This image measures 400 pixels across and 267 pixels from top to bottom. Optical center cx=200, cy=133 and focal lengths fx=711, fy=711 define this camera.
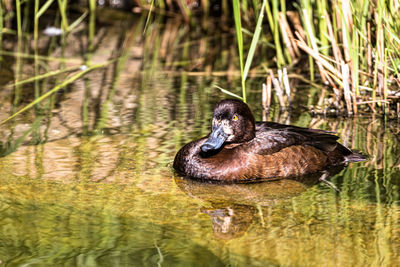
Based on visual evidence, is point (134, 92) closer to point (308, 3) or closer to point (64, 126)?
point (64, 126)

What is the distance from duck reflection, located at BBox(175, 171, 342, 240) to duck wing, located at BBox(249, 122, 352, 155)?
0.69 feet

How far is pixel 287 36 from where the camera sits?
704 cm

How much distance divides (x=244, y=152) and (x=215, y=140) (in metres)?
0.22

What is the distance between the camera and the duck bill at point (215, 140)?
4.69m

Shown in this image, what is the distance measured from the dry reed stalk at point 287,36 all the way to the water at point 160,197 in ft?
1.99

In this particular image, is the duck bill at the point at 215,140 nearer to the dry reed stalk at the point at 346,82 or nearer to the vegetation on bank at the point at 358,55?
the vegetation on bank at the point at 358,55

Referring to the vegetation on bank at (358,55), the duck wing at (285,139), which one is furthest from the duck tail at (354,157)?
the vegetation on bank at (358,55)

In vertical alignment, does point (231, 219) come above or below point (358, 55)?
below

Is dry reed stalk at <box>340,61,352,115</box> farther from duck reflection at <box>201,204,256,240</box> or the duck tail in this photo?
duck reflection at <box>201,204,256,240</box>

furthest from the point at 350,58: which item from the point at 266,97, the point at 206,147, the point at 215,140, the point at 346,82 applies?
the point at 206,147

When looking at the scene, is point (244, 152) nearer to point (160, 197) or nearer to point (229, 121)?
point (229, 121)

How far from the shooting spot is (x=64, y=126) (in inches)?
231

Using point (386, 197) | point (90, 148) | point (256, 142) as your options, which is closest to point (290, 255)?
point (386, 197)

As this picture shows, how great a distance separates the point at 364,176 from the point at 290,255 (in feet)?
4.77
